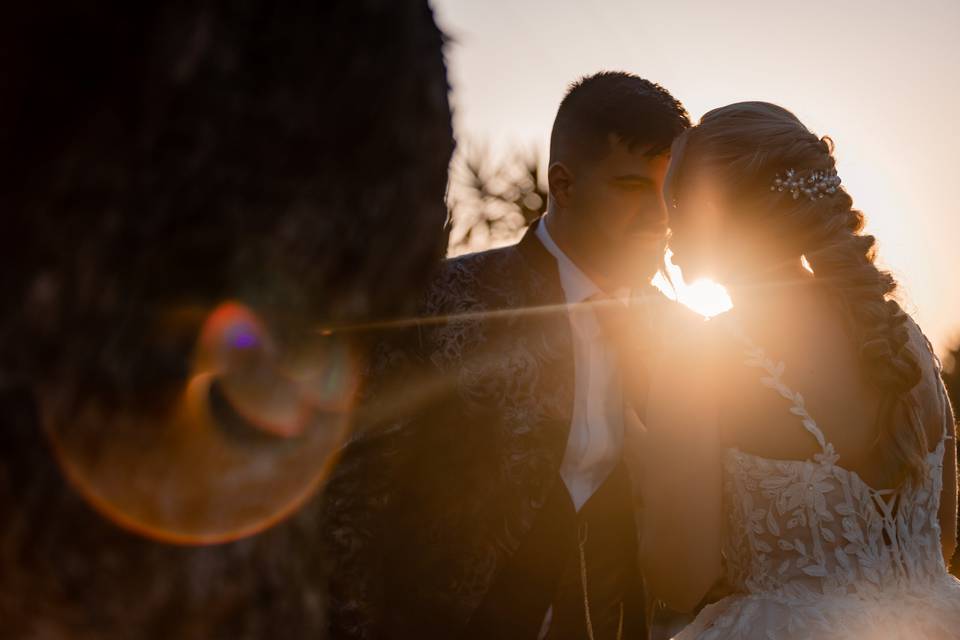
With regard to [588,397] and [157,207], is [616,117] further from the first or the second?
[157,207]

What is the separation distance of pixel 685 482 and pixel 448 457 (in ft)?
3.36

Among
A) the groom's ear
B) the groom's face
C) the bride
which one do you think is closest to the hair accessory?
the bride

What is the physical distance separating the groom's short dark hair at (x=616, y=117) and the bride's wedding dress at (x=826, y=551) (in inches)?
61.6

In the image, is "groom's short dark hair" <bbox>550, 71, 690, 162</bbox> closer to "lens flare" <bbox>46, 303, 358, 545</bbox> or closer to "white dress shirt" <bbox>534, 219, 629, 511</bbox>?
"white dress shirt" <bbox>534, 219, 629, 511</bbox>

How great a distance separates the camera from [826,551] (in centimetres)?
281

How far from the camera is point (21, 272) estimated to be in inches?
49.3

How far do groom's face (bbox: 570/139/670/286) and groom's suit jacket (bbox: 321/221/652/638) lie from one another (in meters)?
0.52

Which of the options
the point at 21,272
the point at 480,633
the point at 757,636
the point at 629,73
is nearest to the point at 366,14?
the point at 21,272

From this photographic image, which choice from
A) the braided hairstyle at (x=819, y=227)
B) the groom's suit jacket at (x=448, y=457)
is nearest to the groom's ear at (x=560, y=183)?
the groom's suit jacket at (x=448, y=457)

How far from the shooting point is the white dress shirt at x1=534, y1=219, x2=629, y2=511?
11.7ft

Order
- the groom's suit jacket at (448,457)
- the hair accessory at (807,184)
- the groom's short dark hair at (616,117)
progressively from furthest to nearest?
1. the groom's short dark hair at (616,117)
2. the groom's suit jacket at (448,457)
3. the hair accessory at (807,184)

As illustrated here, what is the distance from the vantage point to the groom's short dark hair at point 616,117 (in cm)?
402

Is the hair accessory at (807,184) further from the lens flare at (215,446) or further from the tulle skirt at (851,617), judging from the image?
the lens flare at (215,446)

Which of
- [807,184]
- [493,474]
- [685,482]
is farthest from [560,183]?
[685,482]
